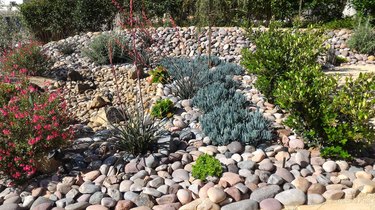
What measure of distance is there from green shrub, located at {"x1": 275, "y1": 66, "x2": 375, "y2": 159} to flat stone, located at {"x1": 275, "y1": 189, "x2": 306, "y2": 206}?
1.98ft

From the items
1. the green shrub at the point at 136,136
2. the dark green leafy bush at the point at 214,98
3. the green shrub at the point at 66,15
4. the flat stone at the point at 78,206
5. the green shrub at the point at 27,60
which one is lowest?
the flat stone at the point at 78,206

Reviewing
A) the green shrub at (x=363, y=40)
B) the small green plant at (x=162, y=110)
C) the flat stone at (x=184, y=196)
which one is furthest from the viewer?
the green shrub at (x=363, y=40)

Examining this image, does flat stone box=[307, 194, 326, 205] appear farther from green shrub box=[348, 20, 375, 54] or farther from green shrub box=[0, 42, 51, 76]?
green shrub box=[348, 20, 375, 54]

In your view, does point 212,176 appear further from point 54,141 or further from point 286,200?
point 54,141

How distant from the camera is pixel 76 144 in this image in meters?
3.79

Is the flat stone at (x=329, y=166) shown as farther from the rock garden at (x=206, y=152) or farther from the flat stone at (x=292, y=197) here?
the flat stone at (x=292, y=197)

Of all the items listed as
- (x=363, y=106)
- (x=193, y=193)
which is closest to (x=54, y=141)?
(x=193, y=193)

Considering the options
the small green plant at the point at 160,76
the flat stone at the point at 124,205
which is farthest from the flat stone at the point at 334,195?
the small green plant at the point at 160,76

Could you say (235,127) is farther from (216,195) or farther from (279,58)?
(279,58)

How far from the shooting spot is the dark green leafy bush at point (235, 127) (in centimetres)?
366

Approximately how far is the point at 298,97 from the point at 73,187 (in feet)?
7.05

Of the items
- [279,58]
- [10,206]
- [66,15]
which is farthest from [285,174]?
[66,15]

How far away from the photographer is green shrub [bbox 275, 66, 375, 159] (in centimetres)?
311

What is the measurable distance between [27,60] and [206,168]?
5.47m
